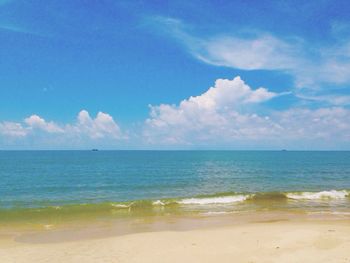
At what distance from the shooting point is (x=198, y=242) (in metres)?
16.0

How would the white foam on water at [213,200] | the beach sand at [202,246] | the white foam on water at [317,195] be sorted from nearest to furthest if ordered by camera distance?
the beach sand at [202,246] < the white foam on water at [213,200] < the white foam on water at [317,195]

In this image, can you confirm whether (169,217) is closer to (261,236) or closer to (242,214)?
(242,214)

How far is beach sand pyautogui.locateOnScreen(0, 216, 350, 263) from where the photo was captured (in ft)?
44.2

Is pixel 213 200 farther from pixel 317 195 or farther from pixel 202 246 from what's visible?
pixel 202 246

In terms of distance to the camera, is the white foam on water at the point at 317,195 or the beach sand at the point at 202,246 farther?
the white foam on water at the point at 317,195

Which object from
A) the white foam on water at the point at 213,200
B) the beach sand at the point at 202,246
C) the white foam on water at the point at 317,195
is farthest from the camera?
the white foam on water at the point at 317,195

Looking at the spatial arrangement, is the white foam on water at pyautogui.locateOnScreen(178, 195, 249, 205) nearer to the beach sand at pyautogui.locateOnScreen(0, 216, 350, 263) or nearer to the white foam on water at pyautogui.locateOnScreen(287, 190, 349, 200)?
the white foam on water at pyautogui.locateOnScreen(287, 190, 349, 200)

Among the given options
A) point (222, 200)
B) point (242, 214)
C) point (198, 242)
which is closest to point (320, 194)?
point (222, 200)

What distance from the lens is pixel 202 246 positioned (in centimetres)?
1518

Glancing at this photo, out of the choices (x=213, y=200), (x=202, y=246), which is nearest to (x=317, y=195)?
(x=213, y=200)

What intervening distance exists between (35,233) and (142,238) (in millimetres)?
6527

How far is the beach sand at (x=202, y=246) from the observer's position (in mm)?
13461

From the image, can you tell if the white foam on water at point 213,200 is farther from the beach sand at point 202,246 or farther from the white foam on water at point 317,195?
the beach sand at point 202,246

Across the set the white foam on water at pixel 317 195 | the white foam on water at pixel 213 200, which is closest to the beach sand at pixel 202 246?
the white foam on water at pixel 213 200
